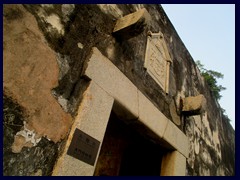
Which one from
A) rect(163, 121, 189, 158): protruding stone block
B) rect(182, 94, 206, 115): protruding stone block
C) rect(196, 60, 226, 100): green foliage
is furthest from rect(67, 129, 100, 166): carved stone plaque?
rect(196, 60, 226, 100): green foliage

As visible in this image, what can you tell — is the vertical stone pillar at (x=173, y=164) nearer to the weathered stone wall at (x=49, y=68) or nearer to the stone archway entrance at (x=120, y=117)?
the stone archway entrance at (x=120, y=117)

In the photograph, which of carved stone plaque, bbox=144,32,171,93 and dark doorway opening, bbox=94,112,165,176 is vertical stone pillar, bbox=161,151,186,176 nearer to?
dark doorway opening, bbox=94,112,165,176

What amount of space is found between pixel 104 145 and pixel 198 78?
176 cm

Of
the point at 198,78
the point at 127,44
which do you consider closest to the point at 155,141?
the point at 127,44

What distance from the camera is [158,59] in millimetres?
2652

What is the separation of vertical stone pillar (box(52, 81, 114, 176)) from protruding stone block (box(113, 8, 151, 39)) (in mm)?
573

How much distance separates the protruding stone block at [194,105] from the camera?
273 cm

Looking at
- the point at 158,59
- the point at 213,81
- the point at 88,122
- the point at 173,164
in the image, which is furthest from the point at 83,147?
the point at 213,81

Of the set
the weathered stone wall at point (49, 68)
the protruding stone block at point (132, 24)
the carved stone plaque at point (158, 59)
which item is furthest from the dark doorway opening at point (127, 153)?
the protruding stone block at point (132, 24)

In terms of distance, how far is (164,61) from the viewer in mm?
2797

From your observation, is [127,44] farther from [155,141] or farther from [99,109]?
[155,141]

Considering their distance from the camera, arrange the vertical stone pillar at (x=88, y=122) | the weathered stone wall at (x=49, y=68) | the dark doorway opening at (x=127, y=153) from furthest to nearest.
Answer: the dark doorway opening at (x=127, y=153) < the vertical stone pillar at (x=88, y=122) < the weathered stone wall at (x=49, y=68)

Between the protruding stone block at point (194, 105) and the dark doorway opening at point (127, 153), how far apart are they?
1.97ft

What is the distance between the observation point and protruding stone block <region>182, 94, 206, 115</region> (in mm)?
2729
